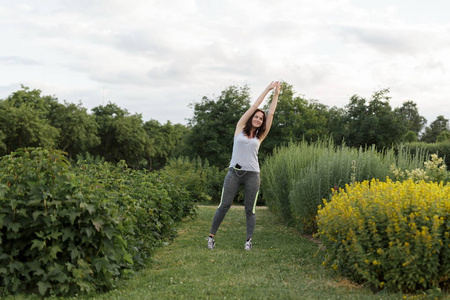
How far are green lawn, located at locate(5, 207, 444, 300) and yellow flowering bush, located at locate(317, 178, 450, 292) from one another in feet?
0.74

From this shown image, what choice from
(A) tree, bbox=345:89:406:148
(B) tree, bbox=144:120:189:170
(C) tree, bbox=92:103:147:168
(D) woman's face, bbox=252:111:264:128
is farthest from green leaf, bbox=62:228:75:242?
(B) tree, bbox=144:120:189:170

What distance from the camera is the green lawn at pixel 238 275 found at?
4.81 metres

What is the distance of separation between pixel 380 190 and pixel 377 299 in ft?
4.49

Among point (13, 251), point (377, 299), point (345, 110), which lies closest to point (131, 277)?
point (13, 251)

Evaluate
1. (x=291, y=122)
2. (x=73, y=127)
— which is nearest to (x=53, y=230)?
(x=291, y=122)

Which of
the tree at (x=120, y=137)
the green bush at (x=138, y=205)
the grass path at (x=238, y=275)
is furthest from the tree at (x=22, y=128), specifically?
the grass path at (x=238, y=275)

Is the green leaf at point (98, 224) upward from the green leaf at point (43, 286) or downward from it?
upward

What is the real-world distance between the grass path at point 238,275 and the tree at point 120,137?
42.9m

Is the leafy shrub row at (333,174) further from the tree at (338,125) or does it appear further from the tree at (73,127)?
the tree at (73,127)

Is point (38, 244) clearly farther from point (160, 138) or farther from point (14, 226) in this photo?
point (160, 138)

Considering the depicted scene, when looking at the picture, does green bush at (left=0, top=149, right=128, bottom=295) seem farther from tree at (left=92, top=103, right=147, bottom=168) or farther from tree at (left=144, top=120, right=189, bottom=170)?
tree at (left=144, top=120, right=189, bottom=170)

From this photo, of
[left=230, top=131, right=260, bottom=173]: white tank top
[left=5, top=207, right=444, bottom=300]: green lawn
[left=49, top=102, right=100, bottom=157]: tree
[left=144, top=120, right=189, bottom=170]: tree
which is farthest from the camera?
[left=144, top=120, right=189, bottom=170]: tree

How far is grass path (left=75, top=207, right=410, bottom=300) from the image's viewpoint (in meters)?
4.81

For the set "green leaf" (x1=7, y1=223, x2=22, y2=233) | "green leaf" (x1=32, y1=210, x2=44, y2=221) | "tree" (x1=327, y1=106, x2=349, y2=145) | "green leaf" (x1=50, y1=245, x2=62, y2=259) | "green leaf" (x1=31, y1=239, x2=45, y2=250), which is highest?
"tree" (x1=327, y1=106, x2=349, y2=145)
